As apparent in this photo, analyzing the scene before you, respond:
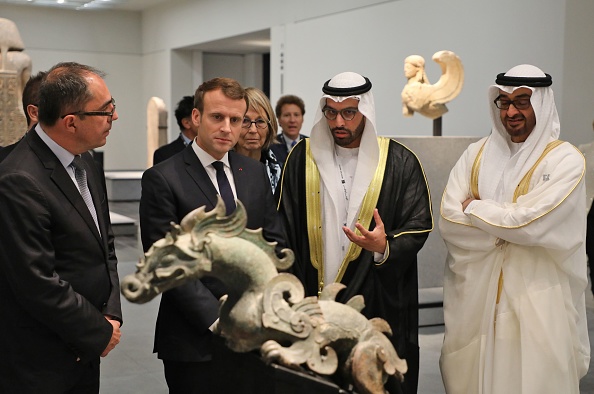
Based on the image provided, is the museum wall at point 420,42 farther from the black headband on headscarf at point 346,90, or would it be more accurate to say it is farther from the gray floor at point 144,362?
the black headband on headscarf at point 346,90

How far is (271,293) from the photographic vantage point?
173cm

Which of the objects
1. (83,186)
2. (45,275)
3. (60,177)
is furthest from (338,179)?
(45,275)

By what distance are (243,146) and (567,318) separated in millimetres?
1669

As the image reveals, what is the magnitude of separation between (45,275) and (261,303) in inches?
29.1

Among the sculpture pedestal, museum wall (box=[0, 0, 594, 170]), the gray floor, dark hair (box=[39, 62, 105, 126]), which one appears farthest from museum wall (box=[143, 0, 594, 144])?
the sculpture pedestal

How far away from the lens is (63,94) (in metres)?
2.27

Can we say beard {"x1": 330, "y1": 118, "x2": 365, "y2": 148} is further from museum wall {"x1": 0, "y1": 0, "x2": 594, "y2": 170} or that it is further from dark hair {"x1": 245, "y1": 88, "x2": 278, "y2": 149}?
museum wall {"x1": 0, "y1": 0, "x2": 594, "y2": 170}

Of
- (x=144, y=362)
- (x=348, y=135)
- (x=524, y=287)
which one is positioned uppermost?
(x=348, y=135)

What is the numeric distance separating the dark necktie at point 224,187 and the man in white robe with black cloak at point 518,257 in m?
0.97

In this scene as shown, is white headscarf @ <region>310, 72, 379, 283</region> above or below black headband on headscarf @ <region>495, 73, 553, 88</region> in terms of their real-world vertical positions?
below

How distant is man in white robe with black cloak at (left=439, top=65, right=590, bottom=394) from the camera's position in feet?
10.0

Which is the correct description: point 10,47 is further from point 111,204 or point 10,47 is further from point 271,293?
point 111,204

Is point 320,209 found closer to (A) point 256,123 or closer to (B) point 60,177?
(A) point 256,123

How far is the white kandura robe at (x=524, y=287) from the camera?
9.95ft
